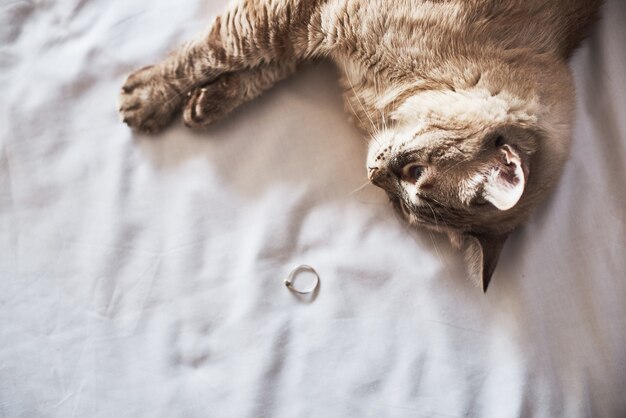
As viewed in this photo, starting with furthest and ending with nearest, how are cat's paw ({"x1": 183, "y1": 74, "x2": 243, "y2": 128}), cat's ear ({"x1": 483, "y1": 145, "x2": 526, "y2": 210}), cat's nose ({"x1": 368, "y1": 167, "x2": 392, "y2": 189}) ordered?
cat's paw ({"x1": 183, "y1": 74, "x2": 243, "y2": 128}) < cat's nose ({"x1": 368, "y1": 167, "x2": 392, "y2": 189}) < cat's ear ({"x1": 483, "y1": 145, "x2": 526, "y2": 210})

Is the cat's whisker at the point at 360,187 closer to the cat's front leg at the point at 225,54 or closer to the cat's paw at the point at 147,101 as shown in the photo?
the cat's front leg at the point at 225,54

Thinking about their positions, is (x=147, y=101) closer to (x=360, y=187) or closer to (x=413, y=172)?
(x=360, y=187)

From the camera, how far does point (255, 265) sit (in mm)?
1379

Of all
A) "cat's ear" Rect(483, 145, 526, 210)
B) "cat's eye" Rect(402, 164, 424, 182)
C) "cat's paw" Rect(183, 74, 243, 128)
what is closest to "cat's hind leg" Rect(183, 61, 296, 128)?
→ "cat's paw" Rect(183, 74, 243, 128)

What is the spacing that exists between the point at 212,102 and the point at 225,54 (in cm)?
14

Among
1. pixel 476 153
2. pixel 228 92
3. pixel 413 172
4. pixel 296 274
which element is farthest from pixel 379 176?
pixel 228 92

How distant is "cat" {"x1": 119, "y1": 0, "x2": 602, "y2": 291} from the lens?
122 centimetres

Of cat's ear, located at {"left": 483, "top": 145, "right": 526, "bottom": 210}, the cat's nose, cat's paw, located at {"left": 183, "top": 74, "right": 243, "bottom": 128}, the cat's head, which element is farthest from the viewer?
cat's paw, located at {"left": 183, "top": 74, "right": 243, "bottom": 128}

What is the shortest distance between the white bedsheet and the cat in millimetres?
84

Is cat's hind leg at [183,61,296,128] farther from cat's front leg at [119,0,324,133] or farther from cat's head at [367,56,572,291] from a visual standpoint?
cat's head at [367,56,572,291]

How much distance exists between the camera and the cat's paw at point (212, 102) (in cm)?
141

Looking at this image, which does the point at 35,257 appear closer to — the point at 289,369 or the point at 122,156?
the point at 122,156

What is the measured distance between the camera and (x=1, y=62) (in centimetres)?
144

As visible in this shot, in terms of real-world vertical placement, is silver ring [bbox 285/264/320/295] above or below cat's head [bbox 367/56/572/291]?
below
